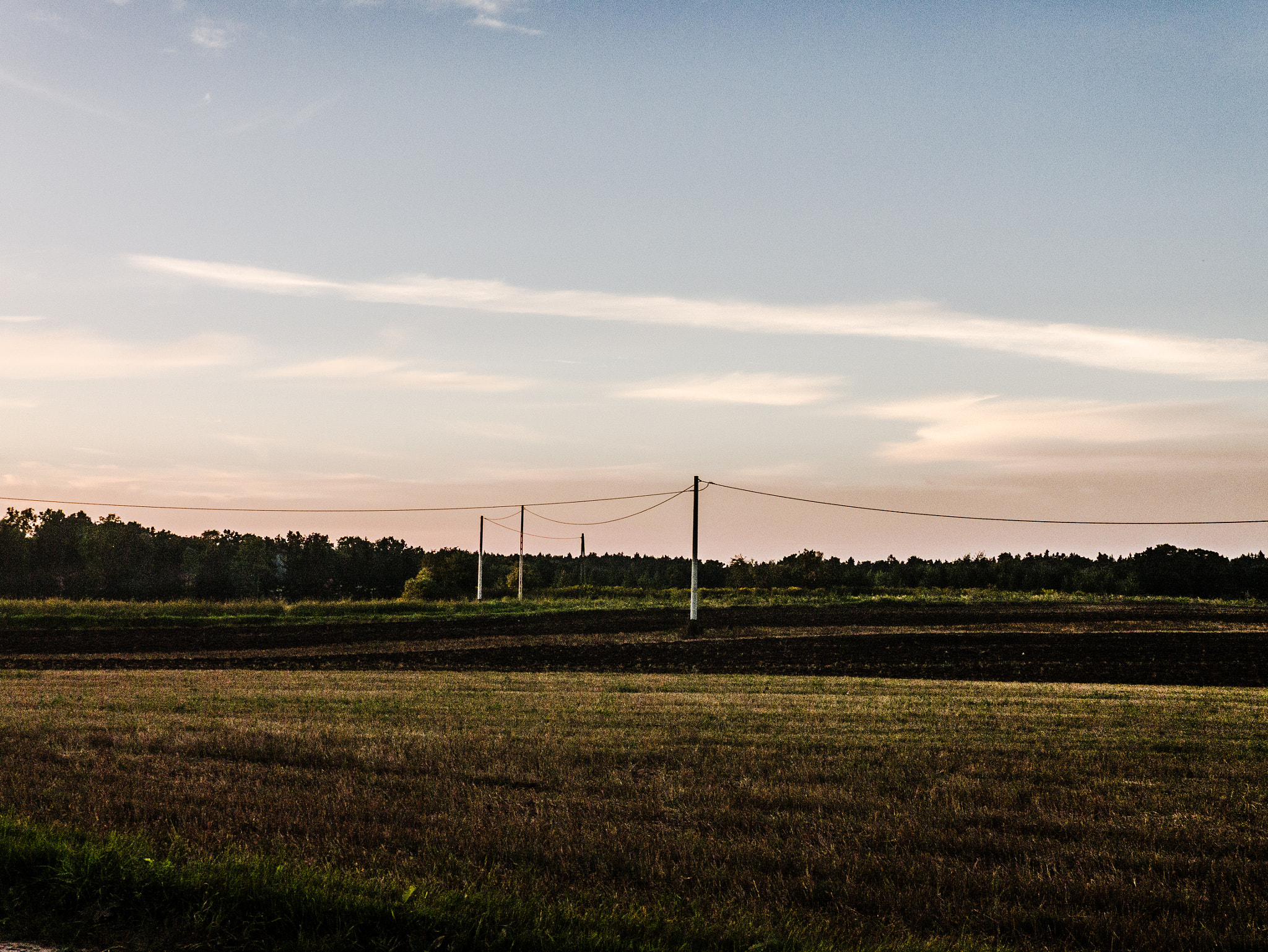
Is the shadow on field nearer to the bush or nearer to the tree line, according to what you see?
the bush

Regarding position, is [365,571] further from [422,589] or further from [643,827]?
[643,827]

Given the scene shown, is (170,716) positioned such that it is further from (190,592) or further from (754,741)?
(190,592)

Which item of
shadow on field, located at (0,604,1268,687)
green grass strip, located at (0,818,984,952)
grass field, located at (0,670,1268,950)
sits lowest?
shadow on field, located at (0,604,1268,687)

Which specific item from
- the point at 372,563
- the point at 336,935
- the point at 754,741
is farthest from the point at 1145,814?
the point at 372,563

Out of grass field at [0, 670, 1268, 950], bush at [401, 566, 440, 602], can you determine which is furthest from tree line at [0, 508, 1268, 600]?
grass field at [0, 670, 1268, 950]

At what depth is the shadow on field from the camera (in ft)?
78.4

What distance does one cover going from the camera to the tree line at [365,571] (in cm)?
9688

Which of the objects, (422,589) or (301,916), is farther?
(422,589)

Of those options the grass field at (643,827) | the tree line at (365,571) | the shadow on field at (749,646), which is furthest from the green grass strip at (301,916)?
the tree line at (365,571)

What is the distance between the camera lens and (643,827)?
25.7ft

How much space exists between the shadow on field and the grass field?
9261 mm

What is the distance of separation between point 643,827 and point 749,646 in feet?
79.2

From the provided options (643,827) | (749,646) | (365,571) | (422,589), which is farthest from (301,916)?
(365,571)

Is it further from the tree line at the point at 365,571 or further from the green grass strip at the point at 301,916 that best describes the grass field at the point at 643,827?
the tree line at the point at 365,571
